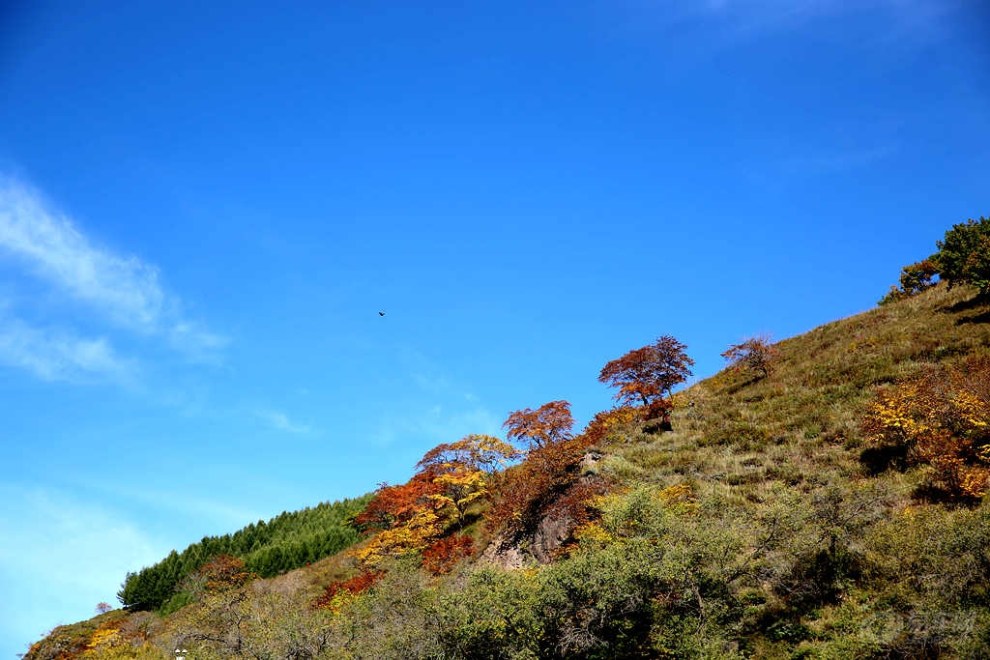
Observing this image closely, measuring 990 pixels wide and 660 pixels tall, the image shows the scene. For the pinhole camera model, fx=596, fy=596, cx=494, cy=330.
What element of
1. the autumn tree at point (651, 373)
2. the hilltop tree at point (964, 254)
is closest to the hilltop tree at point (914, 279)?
the hilltop tree at point (964, 254)

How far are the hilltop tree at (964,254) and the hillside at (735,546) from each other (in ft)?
7.26

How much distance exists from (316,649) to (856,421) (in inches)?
1031

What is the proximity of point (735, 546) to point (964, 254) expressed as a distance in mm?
35538

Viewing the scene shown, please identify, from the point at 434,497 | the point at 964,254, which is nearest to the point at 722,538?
the point at 434,497

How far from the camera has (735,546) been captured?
18.9 metres

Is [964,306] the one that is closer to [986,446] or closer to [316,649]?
[986,446]

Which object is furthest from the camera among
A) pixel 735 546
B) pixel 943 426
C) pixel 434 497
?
pixel 434 497

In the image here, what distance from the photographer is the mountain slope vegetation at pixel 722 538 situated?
16.7 m

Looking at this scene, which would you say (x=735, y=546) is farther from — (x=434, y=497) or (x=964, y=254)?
(x=964, y=254)

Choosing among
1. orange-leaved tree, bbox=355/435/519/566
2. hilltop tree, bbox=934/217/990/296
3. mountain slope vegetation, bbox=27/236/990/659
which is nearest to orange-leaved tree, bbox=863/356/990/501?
mountain slope vegetation, bbox=27/236/990/659

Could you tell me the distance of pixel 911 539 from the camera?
680 inches

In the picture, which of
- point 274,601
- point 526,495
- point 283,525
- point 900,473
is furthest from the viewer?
point 283,525

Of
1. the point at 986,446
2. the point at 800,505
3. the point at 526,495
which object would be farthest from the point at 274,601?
the point at 986,446

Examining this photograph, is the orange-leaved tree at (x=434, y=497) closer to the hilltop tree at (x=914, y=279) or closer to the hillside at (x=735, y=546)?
the hillside at (x=735, y=546)
